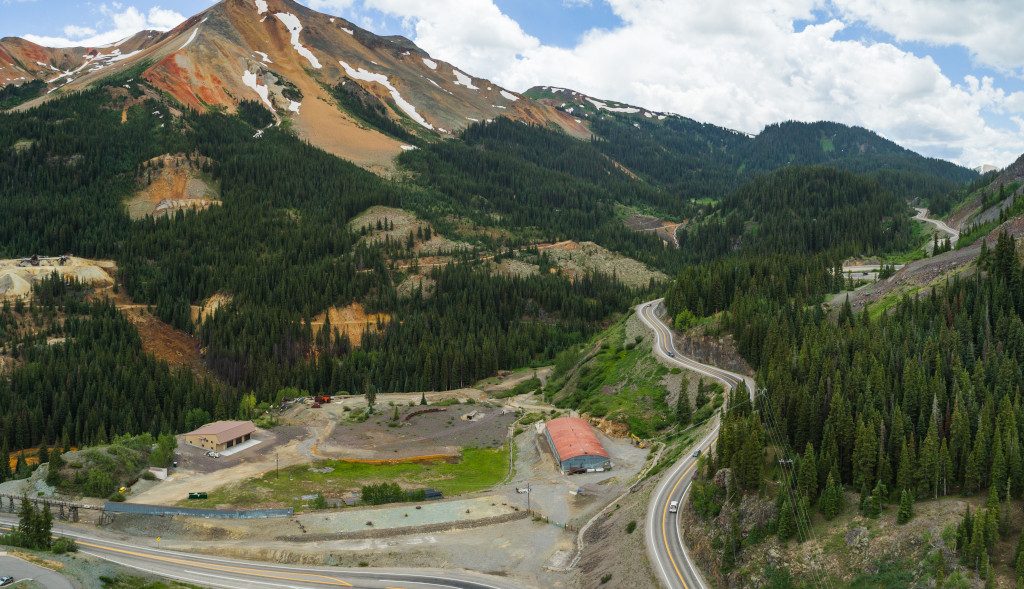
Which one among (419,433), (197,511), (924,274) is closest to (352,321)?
(419,433)

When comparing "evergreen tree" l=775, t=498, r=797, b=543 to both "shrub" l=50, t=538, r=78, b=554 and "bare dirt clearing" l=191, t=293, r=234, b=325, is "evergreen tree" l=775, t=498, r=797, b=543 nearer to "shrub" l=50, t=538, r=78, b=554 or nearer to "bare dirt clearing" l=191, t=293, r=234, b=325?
"shrub" l=50, t=538, r=78, b=554

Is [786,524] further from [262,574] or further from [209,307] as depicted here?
[209,307]

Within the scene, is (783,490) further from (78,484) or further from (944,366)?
(78,484)

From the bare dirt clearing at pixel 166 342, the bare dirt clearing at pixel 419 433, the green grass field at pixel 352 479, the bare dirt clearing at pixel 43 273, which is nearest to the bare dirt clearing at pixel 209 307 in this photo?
the bare dirt clearing at pixel 166 342

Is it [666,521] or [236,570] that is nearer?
[666,521]

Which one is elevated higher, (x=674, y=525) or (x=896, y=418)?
(x=896, y=418)

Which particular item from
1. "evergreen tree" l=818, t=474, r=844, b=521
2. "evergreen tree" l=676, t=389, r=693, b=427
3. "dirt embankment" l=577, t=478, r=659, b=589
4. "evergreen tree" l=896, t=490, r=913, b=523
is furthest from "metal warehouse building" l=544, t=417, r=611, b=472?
"evergreen tree" l=896, t=490, r=913, b=523
